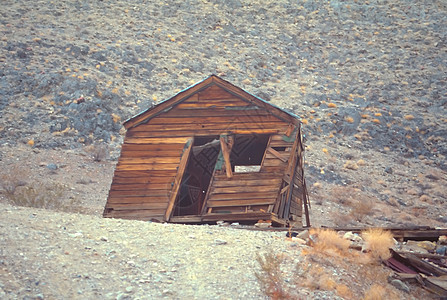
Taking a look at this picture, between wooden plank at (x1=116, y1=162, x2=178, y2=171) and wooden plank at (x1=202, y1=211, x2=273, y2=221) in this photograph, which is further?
wooden plank at (x1=116, y1=162, x2=178, y2=171)

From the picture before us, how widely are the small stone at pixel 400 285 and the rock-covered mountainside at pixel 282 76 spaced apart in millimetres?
13135

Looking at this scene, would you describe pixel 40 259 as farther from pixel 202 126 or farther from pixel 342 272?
pixel 202 126

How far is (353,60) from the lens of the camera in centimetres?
3728

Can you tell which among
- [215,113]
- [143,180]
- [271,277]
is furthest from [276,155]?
[271,277]

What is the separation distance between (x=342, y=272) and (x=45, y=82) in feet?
75.9

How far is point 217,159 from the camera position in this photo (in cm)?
1266

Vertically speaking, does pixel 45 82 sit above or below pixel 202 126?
below

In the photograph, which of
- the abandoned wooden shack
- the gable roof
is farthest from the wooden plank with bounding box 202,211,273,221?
the gable roof

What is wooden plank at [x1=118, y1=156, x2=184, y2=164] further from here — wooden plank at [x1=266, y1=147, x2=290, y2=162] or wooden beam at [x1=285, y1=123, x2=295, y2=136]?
wooden beam at [x1=285, y1=123, x2=295, y2=136]

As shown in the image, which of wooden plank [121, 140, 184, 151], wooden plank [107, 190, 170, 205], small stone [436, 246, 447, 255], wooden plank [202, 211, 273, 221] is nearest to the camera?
small stone [436, 246, 447, 255]

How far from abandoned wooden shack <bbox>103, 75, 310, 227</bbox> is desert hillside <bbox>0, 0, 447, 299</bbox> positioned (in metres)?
2.76

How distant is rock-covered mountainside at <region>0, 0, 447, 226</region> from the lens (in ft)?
81.6

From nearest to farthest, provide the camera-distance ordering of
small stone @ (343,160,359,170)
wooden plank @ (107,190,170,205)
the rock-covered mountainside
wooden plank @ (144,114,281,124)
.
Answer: wooden plank @ (107,190,170,205)
wooden plank @ (144,114,281,124)
the rock-covered mountainside
small stone @ (343,160,359,170)

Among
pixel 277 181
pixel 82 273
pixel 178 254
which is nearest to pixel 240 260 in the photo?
pixel 178 254
